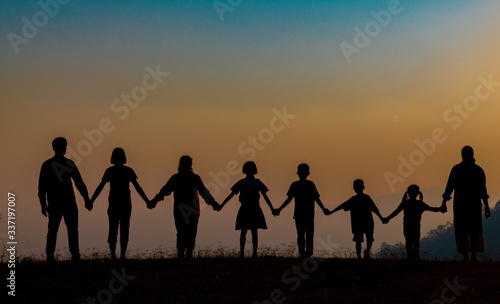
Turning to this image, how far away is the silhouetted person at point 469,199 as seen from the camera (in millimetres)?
18297

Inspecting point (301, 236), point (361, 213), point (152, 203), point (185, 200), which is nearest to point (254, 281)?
point (185, 200)

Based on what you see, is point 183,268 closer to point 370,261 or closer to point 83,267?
point 83,267

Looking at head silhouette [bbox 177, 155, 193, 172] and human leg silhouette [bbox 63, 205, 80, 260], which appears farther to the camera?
head silhouette [bbox 177, 155, 193, 172]

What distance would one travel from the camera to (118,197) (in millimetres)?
17625

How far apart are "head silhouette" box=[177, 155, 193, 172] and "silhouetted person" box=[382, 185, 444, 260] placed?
5.77 metres

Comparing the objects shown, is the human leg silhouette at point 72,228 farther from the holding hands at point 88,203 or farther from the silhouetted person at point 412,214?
the silhouetted person at point 412,214

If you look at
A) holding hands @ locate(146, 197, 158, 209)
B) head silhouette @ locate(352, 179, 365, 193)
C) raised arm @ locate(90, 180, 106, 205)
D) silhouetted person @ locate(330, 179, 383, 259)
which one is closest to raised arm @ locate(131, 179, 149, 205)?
holding hands @ locate(146, 197, 158, 209)

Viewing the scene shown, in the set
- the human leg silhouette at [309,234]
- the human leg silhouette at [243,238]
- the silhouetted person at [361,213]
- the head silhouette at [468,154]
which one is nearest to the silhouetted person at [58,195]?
the human leg silhouette at [243,238]

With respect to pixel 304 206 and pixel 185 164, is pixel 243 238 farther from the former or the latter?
pixel 185 164

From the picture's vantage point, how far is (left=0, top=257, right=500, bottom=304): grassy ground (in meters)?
13.6

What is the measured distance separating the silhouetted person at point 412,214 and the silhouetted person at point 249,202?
376 cm

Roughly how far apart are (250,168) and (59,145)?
16.2 feet

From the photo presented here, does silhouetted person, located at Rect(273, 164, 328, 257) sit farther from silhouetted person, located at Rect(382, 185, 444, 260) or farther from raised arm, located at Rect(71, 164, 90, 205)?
raised arm, located at Rect(71, 164, 90, 205)

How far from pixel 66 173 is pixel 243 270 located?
500 cm
